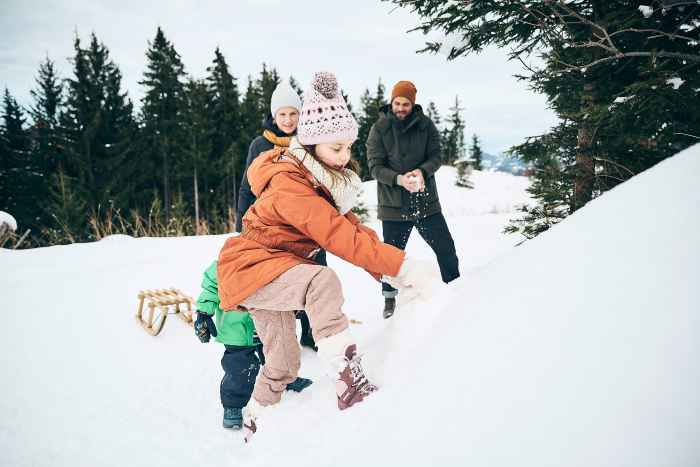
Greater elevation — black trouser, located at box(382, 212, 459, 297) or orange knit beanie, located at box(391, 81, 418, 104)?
orange knit beanie, located at box(391, 81, 418, 104)

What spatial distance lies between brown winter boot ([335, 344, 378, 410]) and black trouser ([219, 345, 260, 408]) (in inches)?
30.5

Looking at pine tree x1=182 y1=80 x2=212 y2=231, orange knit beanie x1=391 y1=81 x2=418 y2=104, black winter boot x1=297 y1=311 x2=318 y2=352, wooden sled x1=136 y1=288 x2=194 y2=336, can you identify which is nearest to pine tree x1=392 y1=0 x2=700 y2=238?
orange knit beanie x1=391 y1=81 x2=418 y2=104

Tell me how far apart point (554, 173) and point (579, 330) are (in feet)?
9.56

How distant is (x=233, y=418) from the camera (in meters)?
2.19

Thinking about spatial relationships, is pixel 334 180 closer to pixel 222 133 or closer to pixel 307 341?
pixel 307 341

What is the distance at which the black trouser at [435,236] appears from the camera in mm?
3244

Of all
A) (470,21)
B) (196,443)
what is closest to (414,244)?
(470,21)

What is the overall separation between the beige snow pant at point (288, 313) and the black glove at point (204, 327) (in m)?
0.46

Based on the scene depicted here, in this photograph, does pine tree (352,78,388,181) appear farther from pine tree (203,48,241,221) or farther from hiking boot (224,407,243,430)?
hiking boot (224,407,243,430)

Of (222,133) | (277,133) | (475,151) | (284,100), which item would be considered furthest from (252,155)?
(475,151)

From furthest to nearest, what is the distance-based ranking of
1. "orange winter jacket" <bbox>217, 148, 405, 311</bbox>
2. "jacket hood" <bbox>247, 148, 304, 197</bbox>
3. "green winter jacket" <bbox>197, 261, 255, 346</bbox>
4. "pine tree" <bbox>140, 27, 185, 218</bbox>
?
1. "pine tree" <bbox>140, 27, 185, 218</bbox>
2. "green winter jacket" <bbox>197, 261, 255, 346</bbox>
3. "jacket hood" <bbox>247, 148, 304, 197</bbox>
4. "orange winter jacket" <bbox>217, 148, 405, 311</bbox>

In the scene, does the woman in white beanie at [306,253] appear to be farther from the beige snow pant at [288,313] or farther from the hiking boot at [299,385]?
the hiking boot at [299,385]

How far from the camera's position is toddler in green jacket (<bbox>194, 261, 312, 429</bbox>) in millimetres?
2092

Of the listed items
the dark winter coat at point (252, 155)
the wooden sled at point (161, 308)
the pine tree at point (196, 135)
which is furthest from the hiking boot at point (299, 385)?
the pine tree at point (196, 135)
